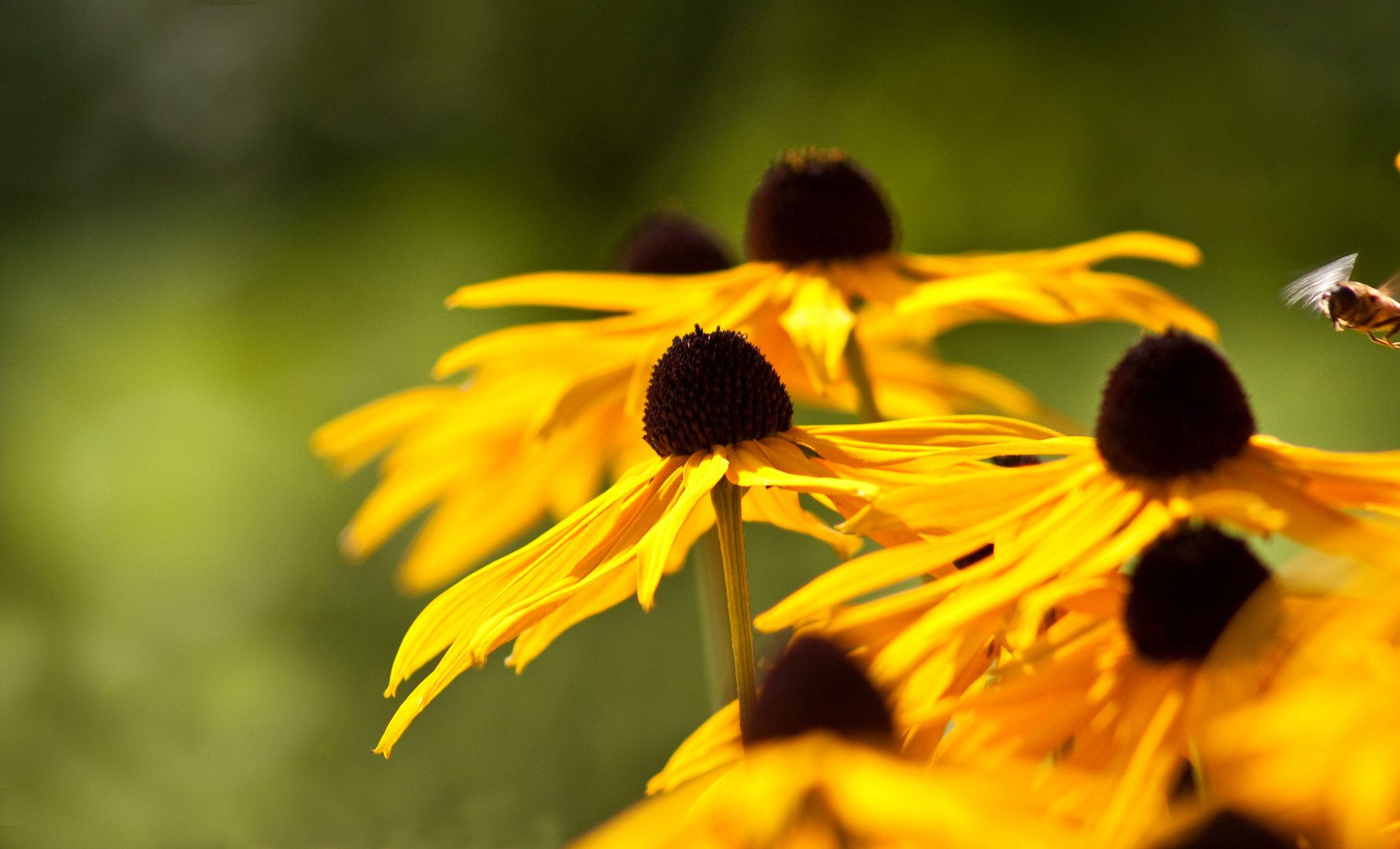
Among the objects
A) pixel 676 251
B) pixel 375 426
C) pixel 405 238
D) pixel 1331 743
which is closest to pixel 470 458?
pixel 375 426

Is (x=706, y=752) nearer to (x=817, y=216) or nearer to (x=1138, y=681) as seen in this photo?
(x=1138, y=681)

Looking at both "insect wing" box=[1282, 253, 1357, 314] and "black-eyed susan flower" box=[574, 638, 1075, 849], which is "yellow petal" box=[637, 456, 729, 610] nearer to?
"black-eyed susan flower" box=[574, 638, 1075, 849]

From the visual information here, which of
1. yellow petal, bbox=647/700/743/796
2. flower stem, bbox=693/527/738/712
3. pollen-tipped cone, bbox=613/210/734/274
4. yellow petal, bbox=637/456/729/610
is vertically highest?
pollen-tipped cone, bbox=613/210/734/274

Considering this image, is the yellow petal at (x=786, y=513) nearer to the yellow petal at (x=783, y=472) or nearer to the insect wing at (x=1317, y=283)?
the yellow petal at (x=783, y=472)

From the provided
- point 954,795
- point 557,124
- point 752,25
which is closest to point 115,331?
point 557,124

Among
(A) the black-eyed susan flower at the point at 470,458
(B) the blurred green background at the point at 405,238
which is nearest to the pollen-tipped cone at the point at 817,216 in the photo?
(A) the black-eyed susan flower at the point at 470,458

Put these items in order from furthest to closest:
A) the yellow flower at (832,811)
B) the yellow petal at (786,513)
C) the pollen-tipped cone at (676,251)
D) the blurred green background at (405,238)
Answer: the blurred green background at (405,238)
the pollen-tipped cone at (676,251)
the yellow petal at (786,513)
the yellow flower at (832,811)

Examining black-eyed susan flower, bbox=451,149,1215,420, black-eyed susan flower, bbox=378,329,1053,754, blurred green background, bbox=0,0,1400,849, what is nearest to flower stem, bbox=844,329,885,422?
black-eyed susan flower, bbox=451,149,1215,420
